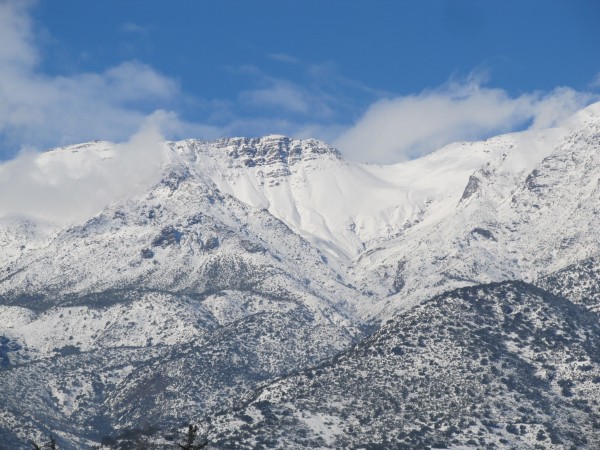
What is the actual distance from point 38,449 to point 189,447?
14.8 metres

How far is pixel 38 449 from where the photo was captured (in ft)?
360

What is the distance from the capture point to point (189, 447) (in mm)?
103438
